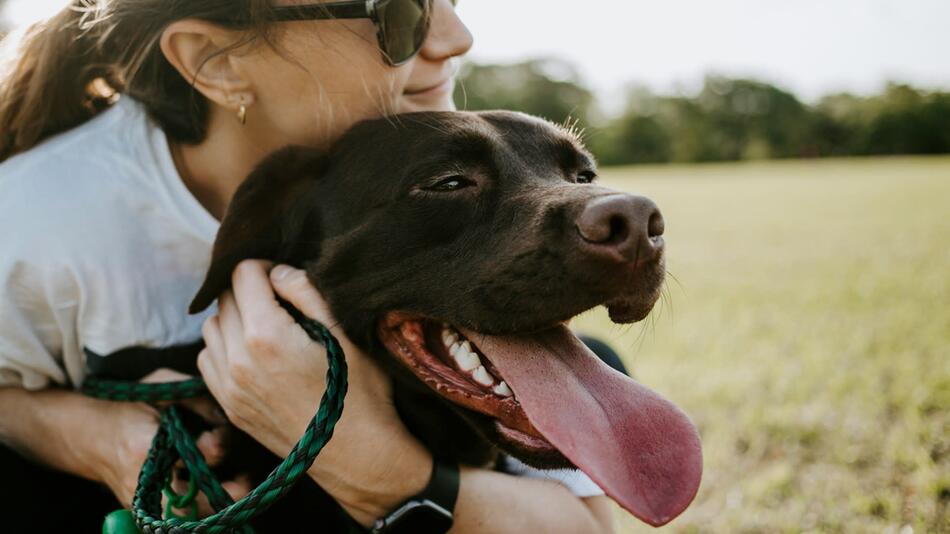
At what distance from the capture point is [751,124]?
7756 centimetres

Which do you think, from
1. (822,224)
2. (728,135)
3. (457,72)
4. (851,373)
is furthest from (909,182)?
(728,135)

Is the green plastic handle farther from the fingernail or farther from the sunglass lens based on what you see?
the sunglass lens

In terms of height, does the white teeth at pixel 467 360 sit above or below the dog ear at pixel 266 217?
below

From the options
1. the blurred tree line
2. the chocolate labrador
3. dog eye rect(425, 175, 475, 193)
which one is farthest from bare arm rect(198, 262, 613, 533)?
the blurred tree line

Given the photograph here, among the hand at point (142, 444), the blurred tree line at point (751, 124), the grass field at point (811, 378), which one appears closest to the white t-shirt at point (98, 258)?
the hand at point (142, 444)

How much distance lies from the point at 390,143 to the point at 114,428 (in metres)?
1.30

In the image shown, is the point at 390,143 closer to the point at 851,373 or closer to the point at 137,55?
the point at 137,55

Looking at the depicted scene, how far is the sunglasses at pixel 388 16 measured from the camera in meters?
2.42

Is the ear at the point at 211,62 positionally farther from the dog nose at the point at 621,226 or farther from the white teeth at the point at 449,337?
the dog nose at the point at 621,226

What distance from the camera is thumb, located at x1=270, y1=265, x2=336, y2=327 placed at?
2389 millimetres

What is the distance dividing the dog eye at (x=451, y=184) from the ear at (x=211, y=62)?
2.47ft

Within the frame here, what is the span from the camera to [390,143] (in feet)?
8.11

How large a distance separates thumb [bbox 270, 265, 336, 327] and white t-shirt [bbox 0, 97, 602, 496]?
1.20 ft

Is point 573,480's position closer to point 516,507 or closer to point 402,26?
point 516,507
